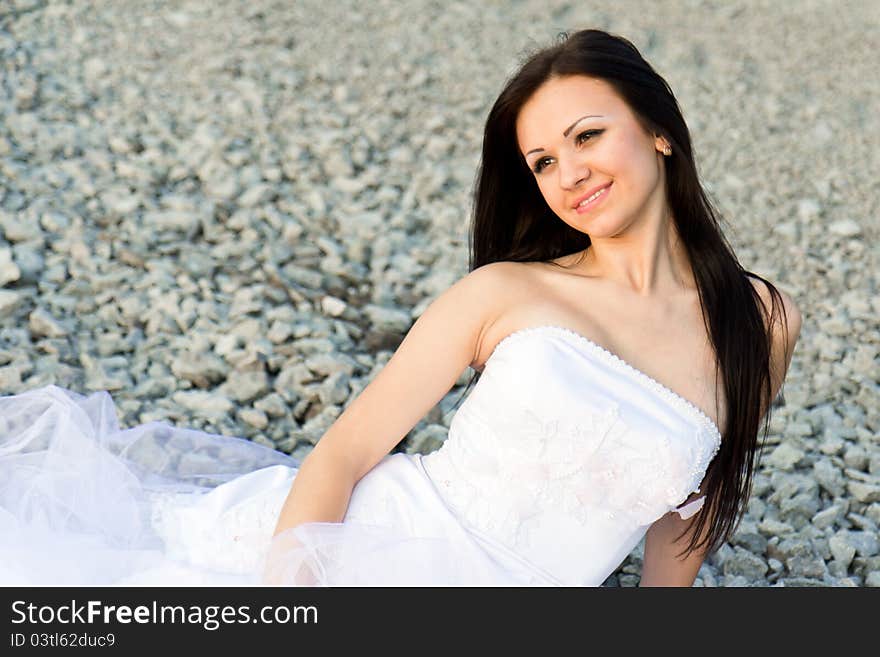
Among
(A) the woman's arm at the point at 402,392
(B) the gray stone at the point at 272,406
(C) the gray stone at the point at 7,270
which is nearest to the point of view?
(A) the woman's arm at the point at 402,392

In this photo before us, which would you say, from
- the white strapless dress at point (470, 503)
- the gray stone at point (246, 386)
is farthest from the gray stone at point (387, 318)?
the white strapless dress at point (470, 503)

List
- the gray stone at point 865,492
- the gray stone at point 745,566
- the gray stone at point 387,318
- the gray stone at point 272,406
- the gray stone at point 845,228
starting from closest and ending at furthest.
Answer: the gray stone at point 745,566 < the gray stone at point 865,492 < the gray stone at point 272,406 < the gray stone at point 387,318 < the gray stone at point 845,228

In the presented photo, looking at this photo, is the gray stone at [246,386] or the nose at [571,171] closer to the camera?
the nose at [571,171]

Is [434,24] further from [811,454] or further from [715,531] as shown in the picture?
[715,531]

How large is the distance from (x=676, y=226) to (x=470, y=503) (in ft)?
2.80

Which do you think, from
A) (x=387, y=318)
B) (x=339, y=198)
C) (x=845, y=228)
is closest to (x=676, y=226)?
(x=387, y=318)

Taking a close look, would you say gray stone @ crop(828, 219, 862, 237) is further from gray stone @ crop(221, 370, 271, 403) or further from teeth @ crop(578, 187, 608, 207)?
teeth @ crop(578, 187, 608, 207)

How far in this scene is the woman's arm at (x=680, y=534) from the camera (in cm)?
302

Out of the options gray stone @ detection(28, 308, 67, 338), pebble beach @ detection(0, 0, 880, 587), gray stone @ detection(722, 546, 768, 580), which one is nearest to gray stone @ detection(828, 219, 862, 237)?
pebble beach @ detection(0, 0, 880, 587)

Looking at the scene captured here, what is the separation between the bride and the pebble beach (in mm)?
731

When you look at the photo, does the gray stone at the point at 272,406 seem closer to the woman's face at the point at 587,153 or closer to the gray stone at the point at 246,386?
the gray stone at the point at 246,386

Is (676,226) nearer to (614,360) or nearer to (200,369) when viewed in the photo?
(614,360)

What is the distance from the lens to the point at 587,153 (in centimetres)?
268
